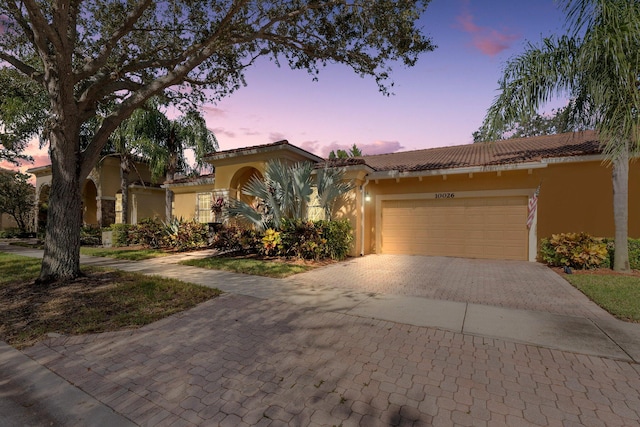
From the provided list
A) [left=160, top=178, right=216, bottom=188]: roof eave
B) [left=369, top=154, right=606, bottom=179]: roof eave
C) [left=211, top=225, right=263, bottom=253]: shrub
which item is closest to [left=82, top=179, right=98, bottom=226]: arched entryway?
[left=160, top=178, right=216, bottom=188]: roof eave

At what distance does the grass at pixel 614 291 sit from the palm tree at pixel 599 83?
147 centimetres

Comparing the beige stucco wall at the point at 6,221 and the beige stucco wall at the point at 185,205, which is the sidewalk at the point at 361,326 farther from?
the beige stucco wall at the point at 6,221

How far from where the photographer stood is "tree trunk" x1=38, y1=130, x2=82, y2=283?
687 centimetres

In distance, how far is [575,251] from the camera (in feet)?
29.6

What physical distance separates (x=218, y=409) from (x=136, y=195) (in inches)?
919

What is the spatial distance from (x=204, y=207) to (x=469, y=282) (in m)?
13.9

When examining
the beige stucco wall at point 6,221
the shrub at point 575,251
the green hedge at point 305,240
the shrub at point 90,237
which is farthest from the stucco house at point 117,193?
the shrub at point 575,251

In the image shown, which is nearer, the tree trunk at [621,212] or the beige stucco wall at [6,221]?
the tree trunk at [621,212]

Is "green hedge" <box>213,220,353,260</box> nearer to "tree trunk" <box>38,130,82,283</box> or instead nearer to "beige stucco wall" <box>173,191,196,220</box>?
"tree trunk" <box>38,130,82,283</box>

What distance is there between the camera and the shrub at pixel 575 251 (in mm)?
8734

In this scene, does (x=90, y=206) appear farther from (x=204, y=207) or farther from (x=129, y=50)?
(x=129, y=50)

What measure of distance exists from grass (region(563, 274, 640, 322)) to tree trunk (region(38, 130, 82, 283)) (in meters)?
11.0

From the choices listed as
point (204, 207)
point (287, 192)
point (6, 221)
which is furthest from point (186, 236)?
point (6, 221)

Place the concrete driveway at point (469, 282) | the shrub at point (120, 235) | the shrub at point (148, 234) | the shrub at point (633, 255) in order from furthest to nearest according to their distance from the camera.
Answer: the shrub at point (120, 235) < the shrub at point (148, 234) < the shrub at point (633, 255) < the concrete driveway at point (469, 282)
